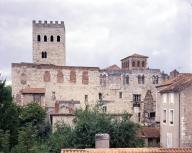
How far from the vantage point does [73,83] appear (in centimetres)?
7181

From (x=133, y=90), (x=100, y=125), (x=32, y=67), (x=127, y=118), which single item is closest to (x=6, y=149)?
(x=100, y=125)

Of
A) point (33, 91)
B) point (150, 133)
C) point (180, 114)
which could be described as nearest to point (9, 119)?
point (180, 114)

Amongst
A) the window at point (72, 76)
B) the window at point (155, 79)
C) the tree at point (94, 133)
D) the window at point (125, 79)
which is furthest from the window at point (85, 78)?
the tree at point (94, 133)

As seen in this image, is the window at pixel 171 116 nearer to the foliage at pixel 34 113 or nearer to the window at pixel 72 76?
the foliage at pixel 34 113

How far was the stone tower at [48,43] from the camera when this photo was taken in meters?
80.6

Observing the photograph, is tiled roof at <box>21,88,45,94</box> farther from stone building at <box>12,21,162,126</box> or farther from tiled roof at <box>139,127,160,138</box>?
tiled roof at <box>139,127,160,138</box>

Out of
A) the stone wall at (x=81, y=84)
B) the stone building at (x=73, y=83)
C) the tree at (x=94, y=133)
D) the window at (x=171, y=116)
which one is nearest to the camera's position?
the tree at (x=94, y=133)

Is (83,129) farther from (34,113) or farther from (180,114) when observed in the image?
(34,113)

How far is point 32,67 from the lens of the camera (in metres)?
70.3

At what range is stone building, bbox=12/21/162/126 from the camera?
228ft

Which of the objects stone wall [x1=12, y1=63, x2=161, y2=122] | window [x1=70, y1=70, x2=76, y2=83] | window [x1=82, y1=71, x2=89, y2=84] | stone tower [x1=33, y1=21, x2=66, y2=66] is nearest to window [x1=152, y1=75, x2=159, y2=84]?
stone wall [x1=12, y1=63, x2=161, y2=122]

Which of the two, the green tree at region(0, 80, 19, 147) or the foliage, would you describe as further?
the foliage

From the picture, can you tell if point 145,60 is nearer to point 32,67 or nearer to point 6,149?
point 32,67

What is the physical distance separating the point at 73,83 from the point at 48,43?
40.7 ft
